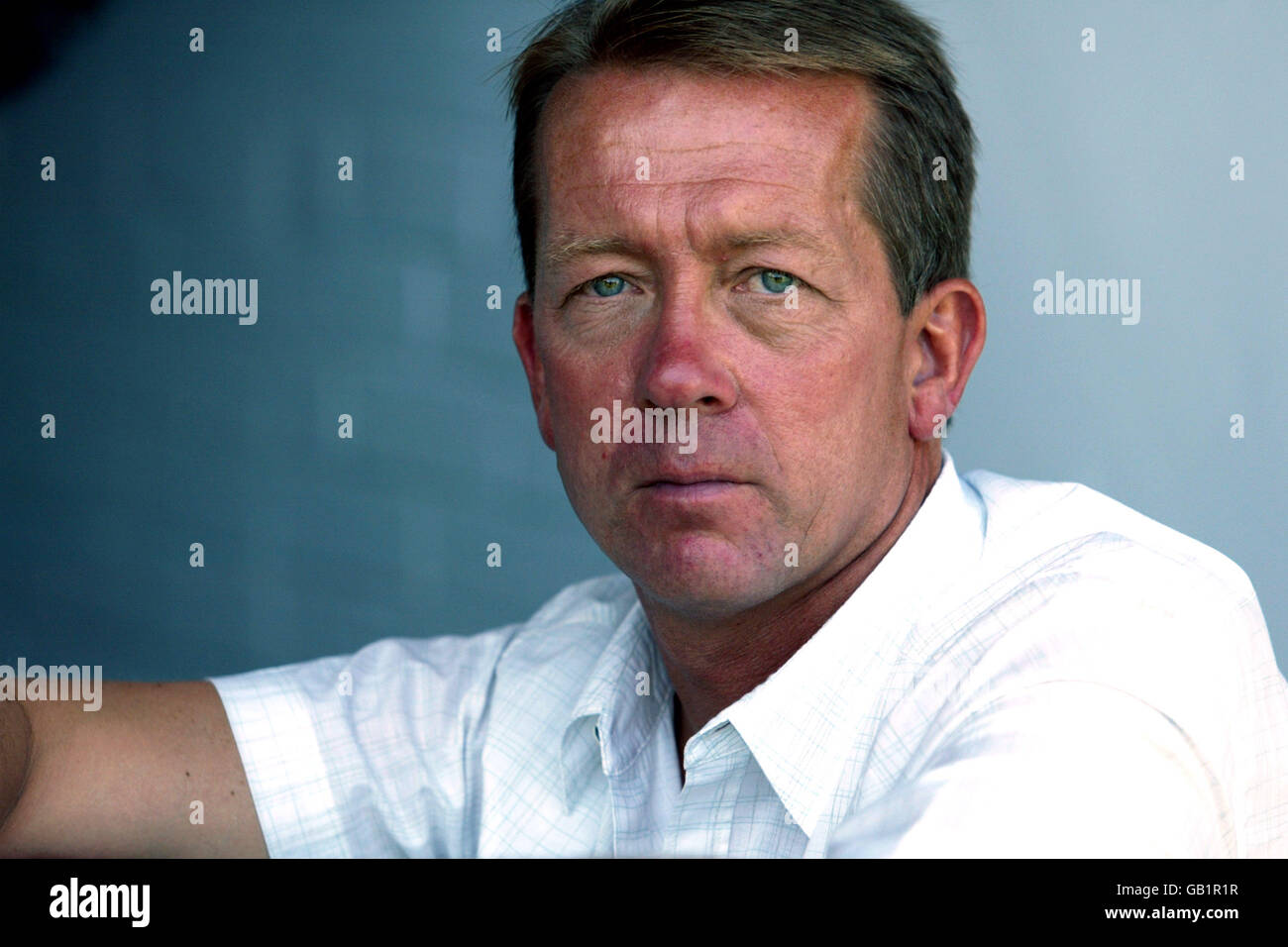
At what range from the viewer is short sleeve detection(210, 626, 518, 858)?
1.48 meters

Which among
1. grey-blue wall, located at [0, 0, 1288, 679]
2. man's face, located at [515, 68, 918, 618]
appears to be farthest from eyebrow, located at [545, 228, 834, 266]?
grey-blue wall, located at [0, 0, 1288, 679]

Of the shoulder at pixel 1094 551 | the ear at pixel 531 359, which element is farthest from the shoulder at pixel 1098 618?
the ear at pixel 531 359

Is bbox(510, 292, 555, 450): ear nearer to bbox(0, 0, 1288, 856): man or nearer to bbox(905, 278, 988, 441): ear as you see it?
bbox(0, 0, 1288, 856): man

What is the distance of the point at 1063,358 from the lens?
2002 mm

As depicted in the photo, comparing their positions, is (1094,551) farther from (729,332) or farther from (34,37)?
(34,37)

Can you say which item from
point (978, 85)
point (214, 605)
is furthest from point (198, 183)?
point (978, 85)

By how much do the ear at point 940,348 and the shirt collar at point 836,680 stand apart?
7cm

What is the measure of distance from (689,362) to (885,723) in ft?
1.20

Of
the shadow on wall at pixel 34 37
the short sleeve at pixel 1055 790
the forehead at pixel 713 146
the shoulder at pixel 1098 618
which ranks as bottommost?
the short sleeve at pixel 1055 790

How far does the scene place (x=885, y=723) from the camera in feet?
3.88

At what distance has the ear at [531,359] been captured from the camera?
1540 millimetres

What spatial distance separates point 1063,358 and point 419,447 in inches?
43.5

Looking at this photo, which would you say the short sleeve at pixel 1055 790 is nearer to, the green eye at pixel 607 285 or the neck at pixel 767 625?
the neck at pixel 767 625

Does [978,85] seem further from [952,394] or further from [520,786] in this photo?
[520,786]
